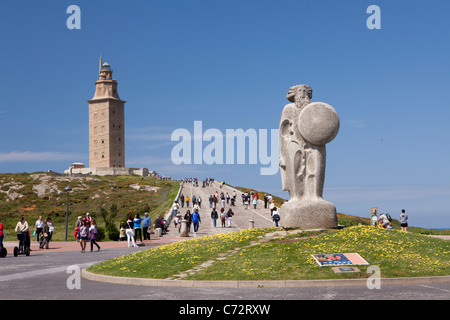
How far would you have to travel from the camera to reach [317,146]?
16.7 meters

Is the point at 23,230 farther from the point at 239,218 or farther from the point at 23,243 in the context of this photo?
the point at 239,218

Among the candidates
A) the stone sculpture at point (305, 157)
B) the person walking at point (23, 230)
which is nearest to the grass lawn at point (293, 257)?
the stone sculpture at point (305, 157)

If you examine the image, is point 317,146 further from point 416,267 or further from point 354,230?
point 416,267

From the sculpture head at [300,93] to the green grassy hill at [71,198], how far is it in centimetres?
2584

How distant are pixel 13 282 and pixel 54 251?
11.8 m

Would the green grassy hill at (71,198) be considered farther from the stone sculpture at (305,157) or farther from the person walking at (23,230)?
the stone sculpture at (305,157)

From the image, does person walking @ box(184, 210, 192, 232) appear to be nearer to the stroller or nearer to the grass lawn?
the stroller

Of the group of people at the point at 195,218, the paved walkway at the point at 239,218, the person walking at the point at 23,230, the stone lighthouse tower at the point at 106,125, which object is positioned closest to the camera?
the person walking at the point at 23,230

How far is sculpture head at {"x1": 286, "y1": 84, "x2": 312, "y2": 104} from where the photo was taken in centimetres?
1702

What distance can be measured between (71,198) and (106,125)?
58.5 m

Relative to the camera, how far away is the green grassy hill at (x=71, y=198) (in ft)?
162
